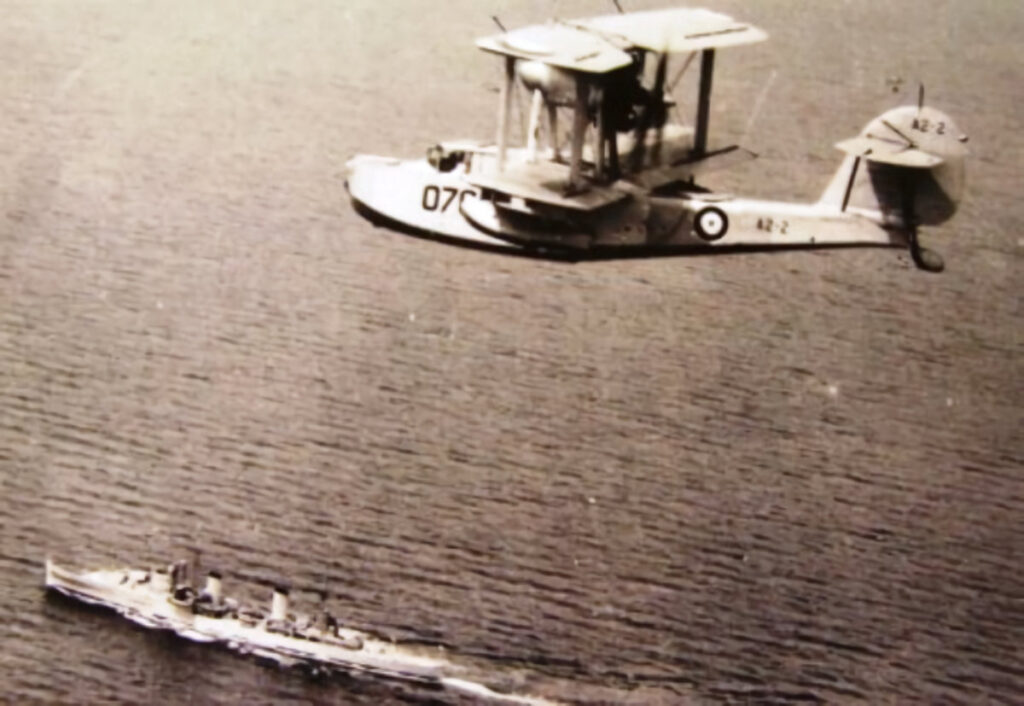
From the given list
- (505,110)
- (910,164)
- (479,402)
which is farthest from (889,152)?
(479,402)

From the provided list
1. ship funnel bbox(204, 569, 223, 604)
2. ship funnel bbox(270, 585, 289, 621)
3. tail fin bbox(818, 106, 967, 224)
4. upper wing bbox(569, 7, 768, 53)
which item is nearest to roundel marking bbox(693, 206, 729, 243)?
tail fin bbox(818, 106, 967, 224)

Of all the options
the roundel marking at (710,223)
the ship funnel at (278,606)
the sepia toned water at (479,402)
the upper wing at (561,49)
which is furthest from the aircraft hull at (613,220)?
the ship funnel at (278,606)

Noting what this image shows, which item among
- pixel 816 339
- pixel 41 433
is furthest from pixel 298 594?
pixel 816 339

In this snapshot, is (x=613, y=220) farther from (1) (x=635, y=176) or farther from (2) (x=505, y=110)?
(2) (x=505, y=110)

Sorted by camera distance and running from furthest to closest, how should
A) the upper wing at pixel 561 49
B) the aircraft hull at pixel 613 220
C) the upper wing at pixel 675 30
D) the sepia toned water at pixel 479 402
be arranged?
the aircraft hull at pixel 613 220 < the upper wing at pixel 675 30 < the sepia toned water at pixel 479 402 < the upper wing at pixel 561 49

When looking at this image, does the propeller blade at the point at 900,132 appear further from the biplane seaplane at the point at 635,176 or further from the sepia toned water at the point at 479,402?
the sepia toned water at the point at 479,402

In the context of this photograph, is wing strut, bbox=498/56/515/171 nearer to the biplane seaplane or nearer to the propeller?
the biplane seaplane

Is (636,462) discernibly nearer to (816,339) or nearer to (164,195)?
(816,339)
